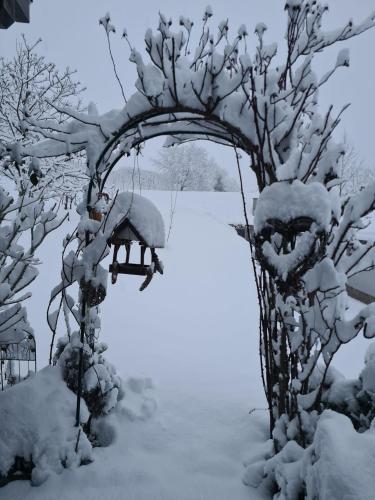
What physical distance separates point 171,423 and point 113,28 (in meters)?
3.42

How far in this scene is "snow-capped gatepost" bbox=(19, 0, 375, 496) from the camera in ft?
6.54

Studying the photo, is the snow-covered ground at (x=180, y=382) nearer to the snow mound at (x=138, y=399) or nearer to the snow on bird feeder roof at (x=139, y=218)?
the snow mound at (x=138, y=399)

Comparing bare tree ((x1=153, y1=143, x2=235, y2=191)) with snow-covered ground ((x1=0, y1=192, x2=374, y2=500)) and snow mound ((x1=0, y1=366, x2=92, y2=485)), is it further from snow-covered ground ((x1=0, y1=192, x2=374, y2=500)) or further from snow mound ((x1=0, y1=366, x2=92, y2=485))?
snow mound ((x1=0, y1=366, x2=92, y2=485))

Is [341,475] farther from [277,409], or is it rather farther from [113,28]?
[113,28]

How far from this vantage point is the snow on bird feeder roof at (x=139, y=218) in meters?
2.26

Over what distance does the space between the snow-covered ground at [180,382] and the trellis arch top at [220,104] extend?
2.20m

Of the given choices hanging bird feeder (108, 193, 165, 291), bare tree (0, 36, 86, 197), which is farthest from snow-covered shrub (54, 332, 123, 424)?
bare tree (0, 36, 86, 197)

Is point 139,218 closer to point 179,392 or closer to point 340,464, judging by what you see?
point 340,464

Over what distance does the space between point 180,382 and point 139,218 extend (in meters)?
3.12

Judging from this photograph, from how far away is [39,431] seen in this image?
2672 millimetres

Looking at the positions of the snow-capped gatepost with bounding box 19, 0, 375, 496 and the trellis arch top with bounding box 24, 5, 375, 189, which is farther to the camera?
the trellis arch top with bounding box 24, 5, 375, 189

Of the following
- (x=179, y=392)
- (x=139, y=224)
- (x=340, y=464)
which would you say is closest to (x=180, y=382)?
(x=179, y=392)

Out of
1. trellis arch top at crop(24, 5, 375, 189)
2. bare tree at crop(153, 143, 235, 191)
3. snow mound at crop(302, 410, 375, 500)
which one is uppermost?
bare tree at crop(153, 143, 235, 191)

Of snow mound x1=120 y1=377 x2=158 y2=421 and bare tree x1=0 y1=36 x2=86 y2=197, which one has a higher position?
bare tree x1=0 y1=36 x2=86 y2=197
